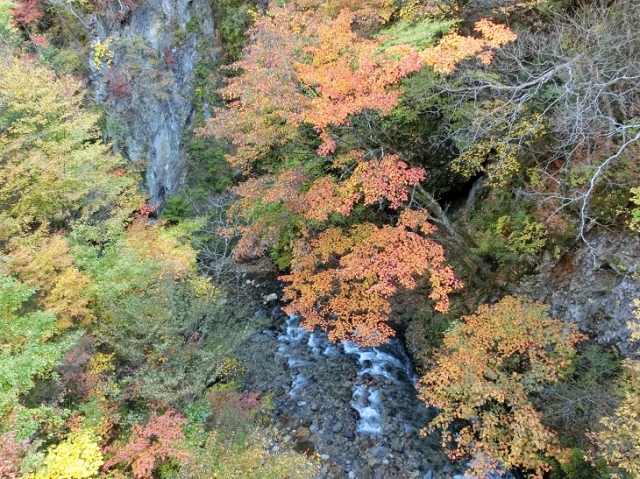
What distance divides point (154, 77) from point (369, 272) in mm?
16777

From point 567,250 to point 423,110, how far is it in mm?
5171

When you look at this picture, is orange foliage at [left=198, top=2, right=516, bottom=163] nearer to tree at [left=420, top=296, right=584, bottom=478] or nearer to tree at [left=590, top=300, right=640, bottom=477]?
tree at [left=420, top=296, right=584, bottom=478]

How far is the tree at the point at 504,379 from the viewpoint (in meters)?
7.25

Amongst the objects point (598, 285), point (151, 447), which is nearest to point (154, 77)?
point (151, 447)

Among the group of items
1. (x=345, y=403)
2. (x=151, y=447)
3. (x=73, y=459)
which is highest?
(x=73, y=459)

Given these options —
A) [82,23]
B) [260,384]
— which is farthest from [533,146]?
[82,23]

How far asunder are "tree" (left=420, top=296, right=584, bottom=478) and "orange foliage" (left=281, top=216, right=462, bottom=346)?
1.18 metres

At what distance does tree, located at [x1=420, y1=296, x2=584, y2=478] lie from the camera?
725 cm

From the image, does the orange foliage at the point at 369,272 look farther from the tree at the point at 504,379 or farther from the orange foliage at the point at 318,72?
the orange foliage at the point at 318,72

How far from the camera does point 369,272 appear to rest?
28.3 feet

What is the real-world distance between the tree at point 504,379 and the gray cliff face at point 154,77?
15.9 m

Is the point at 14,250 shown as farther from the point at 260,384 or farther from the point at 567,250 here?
the point at 567,250

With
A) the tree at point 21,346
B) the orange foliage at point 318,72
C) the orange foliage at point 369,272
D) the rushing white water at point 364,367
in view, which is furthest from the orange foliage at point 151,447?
the orange foliage at point 318,72

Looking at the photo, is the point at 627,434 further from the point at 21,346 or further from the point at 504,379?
the point at 21,346
